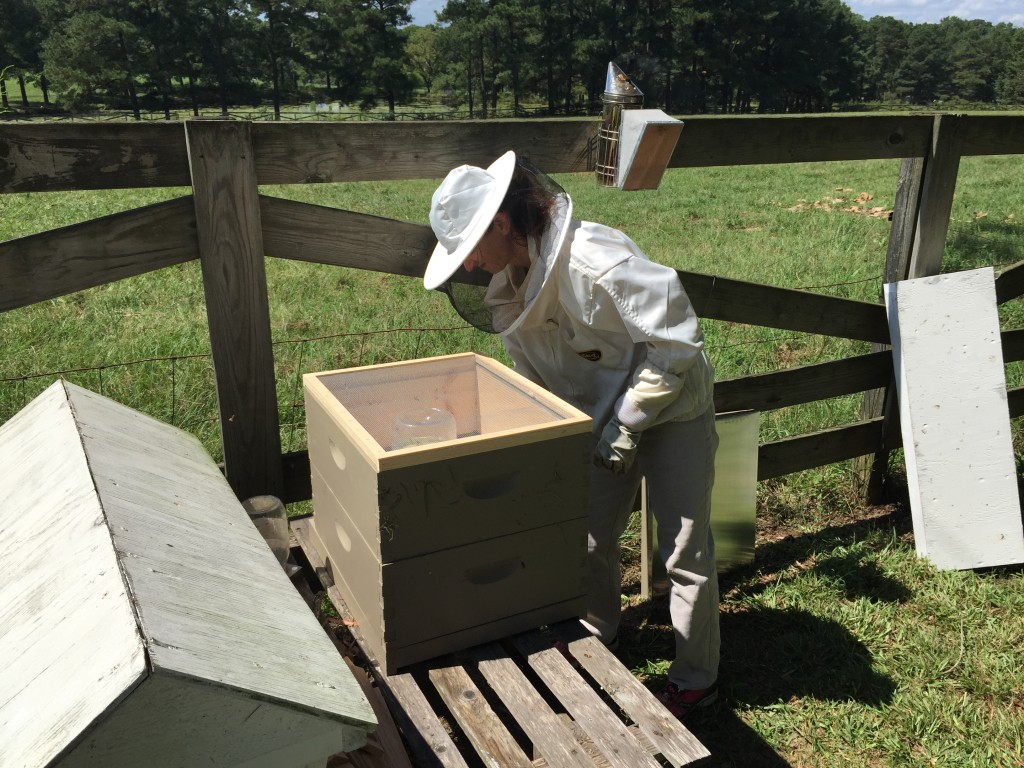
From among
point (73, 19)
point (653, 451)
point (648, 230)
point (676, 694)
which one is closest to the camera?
point (653, 451)

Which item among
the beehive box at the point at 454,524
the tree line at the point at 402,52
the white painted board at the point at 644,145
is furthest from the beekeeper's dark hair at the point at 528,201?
the tree line at the point at 402,52

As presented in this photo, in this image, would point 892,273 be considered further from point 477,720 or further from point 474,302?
point 477,720

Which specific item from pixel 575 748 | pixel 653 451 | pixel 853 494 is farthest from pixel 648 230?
pixel 575 748

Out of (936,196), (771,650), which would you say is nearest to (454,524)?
(771,650)

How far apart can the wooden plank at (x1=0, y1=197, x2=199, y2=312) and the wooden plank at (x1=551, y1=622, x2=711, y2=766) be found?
160 cm

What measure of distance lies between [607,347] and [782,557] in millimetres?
1957

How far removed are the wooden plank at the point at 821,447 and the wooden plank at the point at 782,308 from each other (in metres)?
0.48

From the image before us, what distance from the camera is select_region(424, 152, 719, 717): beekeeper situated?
2.28 metres

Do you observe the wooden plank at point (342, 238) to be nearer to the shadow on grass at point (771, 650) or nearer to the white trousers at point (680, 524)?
the white trousers at point (680, 524)

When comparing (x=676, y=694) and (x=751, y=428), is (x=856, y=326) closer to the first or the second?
(x=751, y=428)

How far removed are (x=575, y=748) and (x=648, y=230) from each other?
9.84 meters

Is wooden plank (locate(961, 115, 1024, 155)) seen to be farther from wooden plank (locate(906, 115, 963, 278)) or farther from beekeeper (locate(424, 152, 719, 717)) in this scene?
beekeeper (locate(424, 152, 719, 717))

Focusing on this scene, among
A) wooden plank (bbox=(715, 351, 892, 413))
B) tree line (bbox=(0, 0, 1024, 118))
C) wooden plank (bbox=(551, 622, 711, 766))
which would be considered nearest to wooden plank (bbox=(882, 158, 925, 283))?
wooden plank (bbox=(715, 351, 892, 413))

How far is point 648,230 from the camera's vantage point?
11.2m
